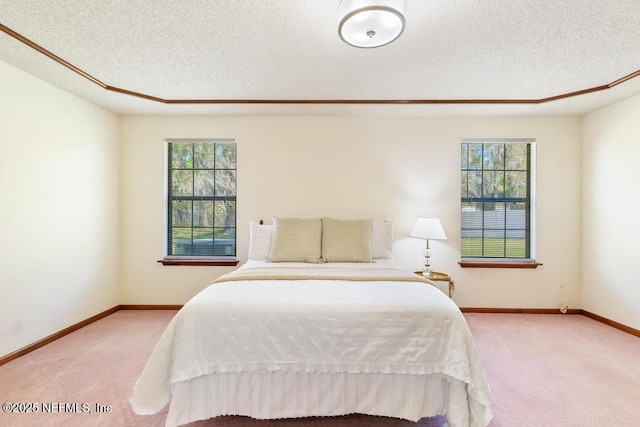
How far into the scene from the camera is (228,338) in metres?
1.55

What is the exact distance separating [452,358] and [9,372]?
3127 mm

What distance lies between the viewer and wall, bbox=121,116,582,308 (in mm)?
3459

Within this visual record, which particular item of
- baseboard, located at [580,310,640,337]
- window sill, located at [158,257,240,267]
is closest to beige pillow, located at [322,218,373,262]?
window sill, located at [158,257,240,267]

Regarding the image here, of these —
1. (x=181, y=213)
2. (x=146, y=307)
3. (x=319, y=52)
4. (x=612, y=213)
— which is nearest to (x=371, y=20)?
(x=319, y=52)

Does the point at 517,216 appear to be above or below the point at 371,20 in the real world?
below

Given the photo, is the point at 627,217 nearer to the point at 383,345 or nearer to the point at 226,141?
the point at 383,345

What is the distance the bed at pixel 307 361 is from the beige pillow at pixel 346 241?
1197 mm

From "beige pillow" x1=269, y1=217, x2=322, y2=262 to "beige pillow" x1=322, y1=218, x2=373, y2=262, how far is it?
→ 0.25 feet

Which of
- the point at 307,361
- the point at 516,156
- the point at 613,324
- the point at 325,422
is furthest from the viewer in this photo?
the point at 516,156

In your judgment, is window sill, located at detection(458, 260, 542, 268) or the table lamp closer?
the table lamp

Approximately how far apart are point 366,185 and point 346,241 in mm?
943

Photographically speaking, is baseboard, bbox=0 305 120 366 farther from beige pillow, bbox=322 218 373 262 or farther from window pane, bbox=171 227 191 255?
beige pillow, bbox=322 218 373 262

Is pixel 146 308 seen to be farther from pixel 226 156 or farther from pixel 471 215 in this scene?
pixel 471 215

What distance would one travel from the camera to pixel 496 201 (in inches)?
142
